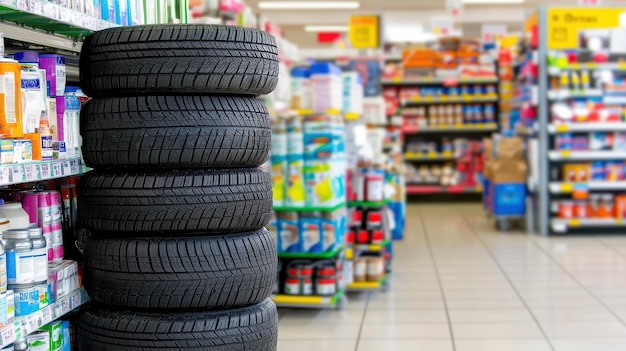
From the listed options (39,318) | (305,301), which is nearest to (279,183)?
(305,301)

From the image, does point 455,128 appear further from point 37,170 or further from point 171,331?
point 37,170

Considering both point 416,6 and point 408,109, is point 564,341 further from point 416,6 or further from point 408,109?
point 416,6

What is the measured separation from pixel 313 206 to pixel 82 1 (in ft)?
8.59

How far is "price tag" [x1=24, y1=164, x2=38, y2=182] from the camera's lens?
6.87ft

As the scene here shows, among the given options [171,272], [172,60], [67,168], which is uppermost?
[172,60]

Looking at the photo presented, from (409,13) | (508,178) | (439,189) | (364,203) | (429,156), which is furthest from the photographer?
(409,13)

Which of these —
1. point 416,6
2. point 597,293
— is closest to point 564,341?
point 597,293

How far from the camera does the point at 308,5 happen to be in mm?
17375

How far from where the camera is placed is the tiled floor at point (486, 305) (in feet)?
14.3

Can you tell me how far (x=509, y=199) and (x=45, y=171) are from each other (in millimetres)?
7387

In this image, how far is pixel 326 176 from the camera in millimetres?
4859

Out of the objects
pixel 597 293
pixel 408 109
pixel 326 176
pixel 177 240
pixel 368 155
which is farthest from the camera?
pixel 408 109

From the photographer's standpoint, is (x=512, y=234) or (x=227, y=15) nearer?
(x=227, y=15)

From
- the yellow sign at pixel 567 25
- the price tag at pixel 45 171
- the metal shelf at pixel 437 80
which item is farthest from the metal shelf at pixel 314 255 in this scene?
the metal shelf at pixel 437 80
